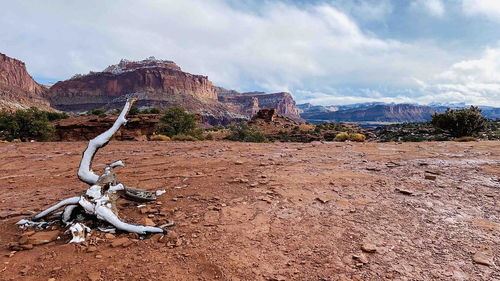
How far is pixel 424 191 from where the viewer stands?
229 inches

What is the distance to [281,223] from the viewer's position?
4.27 metres

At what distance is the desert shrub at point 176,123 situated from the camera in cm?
2795

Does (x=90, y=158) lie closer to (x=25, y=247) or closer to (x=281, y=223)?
(x=25, y=247)

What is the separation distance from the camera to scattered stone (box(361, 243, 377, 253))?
354 cm

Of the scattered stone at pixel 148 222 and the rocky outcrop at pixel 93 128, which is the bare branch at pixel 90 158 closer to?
the scattered stone at pixel 148 222

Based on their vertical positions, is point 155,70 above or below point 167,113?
above

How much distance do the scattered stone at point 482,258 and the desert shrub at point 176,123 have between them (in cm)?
2528

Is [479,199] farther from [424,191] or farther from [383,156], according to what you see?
[383,156]

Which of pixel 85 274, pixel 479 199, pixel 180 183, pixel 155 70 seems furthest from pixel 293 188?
pixel 155 70

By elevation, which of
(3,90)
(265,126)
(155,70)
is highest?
(155,70)

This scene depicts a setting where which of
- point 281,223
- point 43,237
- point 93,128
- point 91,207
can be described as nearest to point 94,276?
point 91,207

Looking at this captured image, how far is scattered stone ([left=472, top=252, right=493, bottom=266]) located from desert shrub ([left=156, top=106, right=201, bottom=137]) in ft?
82.9

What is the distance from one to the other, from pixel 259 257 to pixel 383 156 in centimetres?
742

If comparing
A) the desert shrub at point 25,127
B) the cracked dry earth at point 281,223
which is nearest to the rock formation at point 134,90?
the desert shrub at point 25,127
